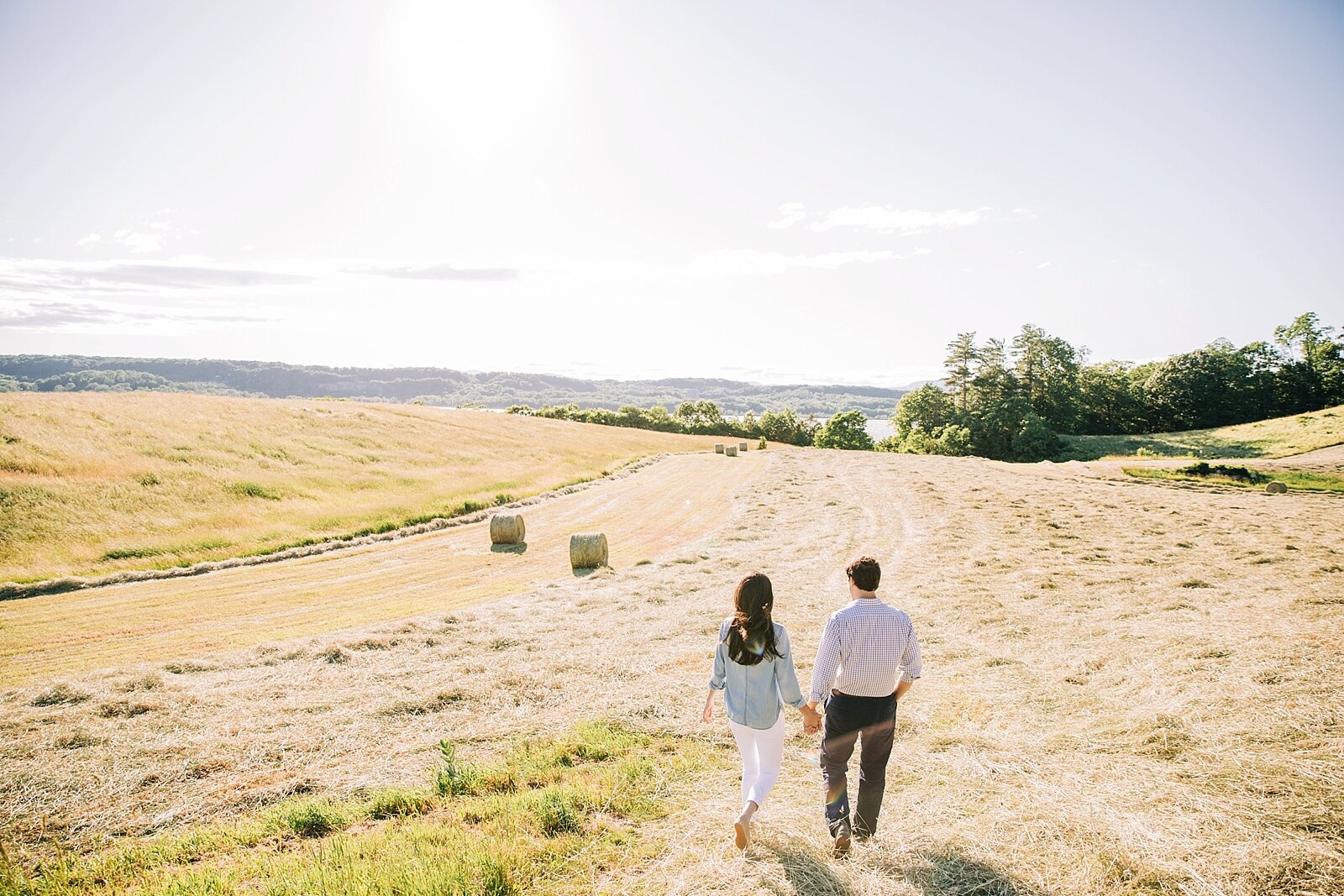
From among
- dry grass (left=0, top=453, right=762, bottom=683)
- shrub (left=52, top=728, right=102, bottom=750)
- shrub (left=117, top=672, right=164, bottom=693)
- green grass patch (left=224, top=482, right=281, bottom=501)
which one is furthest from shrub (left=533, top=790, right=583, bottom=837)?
green grass patch (left=224, top=482, right=281, bottom=501)

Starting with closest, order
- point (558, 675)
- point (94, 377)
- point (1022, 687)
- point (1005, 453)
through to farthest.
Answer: point (1022, 687) < point (558, 675) < point (1005, 453) < point (94, 377)

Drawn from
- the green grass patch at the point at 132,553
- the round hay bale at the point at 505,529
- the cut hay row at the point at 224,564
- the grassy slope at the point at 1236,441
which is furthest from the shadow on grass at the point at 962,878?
the grassy slope at the point at 1236,441

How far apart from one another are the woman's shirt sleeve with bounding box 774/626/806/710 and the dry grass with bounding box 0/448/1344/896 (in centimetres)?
131

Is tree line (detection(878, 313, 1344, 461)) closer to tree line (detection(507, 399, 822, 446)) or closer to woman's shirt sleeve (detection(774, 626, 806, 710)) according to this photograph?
tree line (detection(507, 399, 822, 446))

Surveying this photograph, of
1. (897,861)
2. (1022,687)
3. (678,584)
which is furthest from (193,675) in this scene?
(1022,687)

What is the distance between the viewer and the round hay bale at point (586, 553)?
1856cm

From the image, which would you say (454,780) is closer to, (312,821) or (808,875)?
(312,821)

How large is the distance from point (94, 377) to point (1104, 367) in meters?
230

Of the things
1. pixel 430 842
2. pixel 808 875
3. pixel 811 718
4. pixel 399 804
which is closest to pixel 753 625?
pixel 811 718

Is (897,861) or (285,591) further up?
(897,861)

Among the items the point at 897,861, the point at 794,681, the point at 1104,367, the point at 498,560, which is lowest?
the point at 498,560

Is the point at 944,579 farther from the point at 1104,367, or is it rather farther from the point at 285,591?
the point at 1104,367

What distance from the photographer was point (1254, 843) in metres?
4.97

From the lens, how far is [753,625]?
16.2ft
